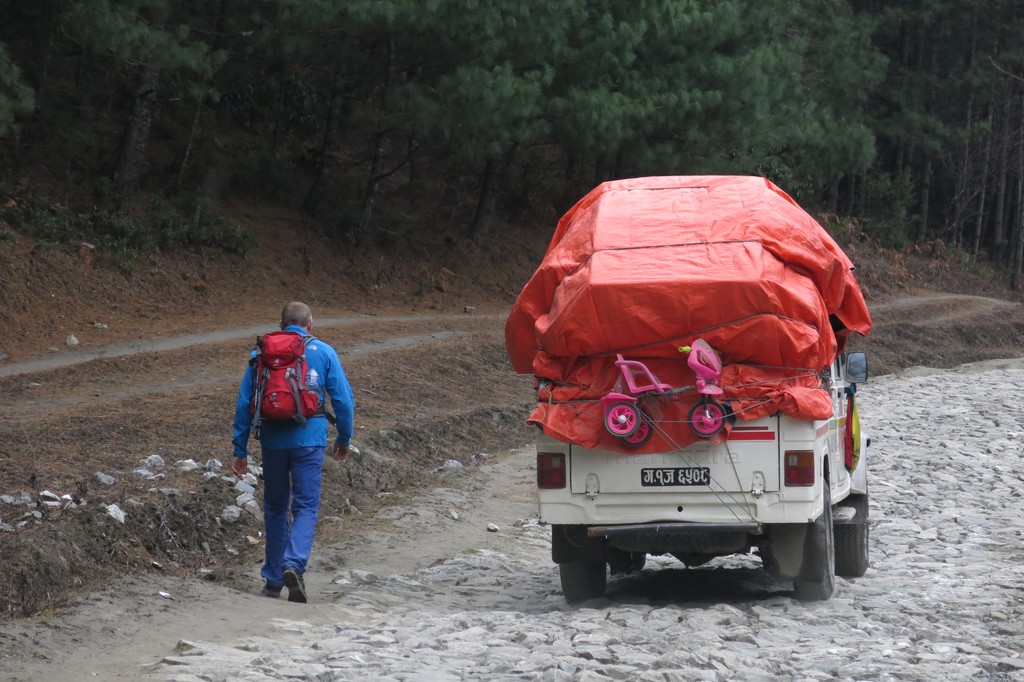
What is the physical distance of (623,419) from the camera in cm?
818

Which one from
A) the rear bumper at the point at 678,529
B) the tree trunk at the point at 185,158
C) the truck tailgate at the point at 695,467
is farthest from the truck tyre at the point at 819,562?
the tree trunk at the point at 185,158

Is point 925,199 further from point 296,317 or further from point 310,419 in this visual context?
point 310,419

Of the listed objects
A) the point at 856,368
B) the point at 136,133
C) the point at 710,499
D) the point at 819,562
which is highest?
the point at 136,133

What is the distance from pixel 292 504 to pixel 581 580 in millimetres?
2102

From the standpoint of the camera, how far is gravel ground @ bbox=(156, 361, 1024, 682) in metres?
6.89

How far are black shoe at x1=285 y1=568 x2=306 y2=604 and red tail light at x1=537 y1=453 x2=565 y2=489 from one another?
5.85ft

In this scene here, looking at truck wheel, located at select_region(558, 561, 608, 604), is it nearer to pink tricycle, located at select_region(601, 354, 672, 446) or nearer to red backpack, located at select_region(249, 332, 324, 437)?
pink tricycle, located at select_region(601, 354, 672, 446)

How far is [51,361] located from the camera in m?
18.4

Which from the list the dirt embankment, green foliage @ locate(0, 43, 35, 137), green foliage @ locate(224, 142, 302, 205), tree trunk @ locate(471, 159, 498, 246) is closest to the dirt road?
the dirt embankment

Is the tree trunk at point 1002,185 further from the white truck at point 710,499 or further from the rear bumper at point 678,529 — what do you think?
the rear bumper at point 678,529

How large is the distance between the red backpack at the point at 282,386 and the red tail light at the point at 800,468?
3185mm

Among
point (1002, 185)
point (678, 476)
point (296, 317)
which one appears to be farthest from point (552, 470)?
point (1002, 185)

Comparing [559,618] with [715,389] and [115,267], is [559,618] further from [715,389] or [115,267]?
[115,267]

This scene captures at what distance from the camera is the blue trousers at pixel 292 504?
884 cm
